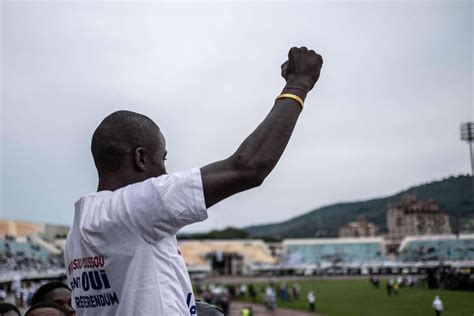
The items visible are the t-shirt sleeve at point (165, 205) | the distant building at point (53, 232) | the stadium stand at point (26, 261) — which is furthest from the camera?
the distant building at point (53, 232)

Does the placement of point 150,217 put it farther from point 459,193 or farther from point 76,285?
point 459,193

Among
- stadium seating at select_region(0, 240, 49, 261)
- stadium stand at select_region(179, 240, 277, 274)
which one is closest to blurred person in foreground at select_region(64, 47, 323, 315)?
stadium seating at select_region(0, 240, 49, 261)

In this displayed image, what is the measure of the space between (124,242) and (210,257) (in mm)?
87086

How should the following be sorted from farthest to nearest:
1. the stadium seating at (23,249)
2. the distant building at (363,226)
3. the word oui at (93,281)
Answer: the stadium seating at (23,249) → the distant building at (363,226) → the word oui at (93,281)

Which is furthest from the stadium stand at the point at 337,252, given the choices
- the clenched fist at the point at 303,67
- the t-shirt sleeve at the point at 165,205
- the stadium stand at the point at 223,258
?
the t-shirt sleeve at the point at 165,205

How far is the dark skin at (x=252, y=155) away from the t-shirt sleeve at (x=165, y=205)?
0.04 meters

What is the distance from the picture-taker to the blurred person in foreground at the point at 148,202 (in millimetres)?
1762

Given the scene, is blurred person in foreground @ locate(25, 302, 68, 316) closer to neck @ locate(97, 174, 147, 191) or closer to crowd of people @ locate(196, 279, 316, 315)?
neck @ locate(97, 174, 147, 191)

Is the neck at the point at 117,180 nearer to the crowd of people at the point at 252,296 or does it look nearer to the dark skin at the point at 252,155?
the dark skin at the point at 252,155

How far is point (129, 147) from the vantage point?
1996mm

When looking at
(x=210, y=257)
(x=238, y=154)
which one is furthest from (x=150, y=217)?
(x=210, y=257)

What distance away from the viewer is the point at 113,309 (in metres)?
1.90

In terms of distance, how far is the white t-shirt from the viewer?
1.75 m

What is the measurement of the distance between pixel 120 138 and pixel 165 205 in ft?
1.30
